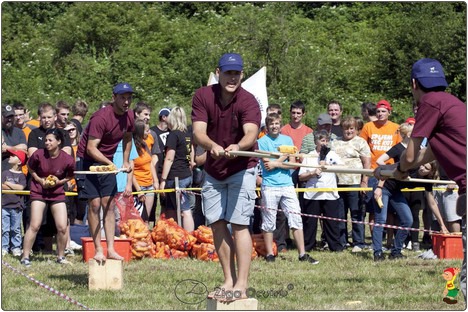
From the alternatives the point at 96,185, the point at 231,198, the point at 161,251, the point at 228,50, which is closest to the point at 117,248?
the point at 161,251

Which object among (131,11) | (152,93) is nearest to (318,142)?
(152,93)

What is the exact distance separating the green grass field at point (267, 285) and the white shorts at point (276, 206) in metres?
0.50

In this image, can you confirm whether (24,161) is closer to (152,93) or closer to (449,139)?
(449,139)

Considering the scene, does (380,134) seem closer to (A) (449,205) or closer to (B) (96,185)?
(A) (449,205)

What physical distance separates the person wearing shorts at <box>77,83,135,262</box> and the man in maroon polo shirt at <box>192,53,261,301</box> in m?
2.15

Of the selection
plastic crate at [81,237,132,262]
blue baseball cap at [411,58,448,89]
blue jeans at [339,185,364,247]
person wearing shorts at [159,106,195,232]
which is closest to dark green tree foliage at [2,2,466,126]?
person wearing shorts at [159,106,195,232]

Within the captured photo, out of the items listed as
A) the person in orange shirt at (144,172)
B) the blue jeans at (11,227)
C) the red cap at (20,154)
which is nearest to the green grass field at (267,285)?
the blue jeans at (11,227)

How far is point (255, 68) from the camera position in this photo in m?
27.9

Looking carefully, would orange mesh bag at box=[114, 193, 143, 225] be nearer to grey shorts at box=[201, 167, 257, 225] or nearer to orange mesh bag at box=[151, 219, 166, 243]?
orange mesh bag at box=[151, 219, 166, 243]

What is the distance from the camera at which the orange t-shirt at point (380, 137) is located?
14641 mm

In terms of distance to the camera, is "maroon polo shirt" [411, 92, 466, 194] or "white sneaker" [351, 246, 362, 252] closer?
"maroon polo shirt" [411, 92, 466, 194]

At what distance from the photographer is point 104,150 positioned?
11.0 meters

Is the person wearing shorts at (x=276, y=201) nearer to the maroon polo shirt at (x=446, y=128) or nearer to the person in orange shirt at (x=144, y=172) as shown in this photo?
the person in orange shirt at (x=144, y=172)

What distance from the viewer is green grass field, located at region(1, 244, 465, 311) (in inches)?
375
